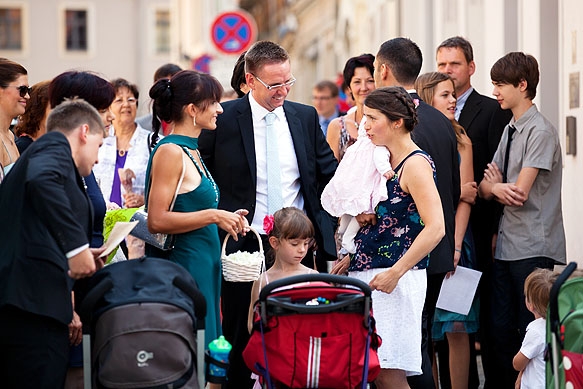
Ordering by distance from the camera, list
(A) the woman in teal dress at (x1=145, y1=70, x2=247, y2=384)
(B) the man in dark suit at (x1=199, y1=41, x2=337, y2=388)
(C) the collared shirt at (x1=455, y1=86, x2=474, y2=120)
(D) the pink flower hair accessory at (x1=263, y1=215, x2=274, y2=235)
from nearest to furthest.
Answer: (A) the woman in teal dress at (x1=145, y1=70, x2=247, y2=384) < (D) the pink flower hair accessory at (x1=263, y1=215, x2=274, y2=235) < (B) the man in dark suit at (x1=199, y1=41, x2=337, y2=388) < (C) the collared shirt at (x1=455, y1=86, x2=474, y2=120)

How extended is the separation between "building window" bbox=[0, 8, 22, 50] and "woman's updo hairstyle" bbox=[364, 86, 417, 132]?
195 feet

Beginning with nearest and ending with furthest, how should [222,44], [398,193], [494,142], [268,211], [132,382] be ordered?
[132,382], [398,193], [268,211], [494,142], [222,44]

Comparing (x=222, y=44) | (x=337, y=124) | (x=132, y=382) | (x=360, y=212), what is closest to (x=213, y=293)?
(x=360, y=212)

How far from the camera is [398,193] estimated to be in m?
7.16

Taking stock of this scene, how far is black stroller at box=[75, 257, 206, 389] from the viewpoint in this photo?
5.83 m

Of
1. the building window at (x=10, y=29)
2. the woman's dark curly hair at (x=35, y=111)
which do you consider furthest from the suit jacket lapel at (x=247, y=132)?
the building window at (x=10, y=29)

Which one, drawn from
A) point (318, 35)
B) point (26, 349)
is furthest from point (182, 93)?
point (318, 35)

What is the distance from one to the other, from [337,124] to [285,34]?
35641 mm

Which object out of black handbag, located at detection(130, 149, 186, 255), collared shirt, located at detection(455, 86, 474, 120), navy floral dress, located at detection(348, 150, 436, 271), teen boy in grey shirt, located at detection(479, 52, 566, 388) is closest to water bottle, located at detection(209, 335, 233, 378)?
black handbag, located at detection(130, 149, 186, 255)

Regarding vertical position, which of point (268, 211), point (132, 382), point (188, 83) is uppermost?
point (188, 83)

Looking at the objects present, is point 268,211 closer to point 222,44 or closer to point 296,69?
point 222,44

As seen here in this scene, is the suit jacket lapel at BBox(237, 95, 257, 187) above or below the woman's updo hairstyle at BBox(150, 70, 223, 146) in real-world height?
below

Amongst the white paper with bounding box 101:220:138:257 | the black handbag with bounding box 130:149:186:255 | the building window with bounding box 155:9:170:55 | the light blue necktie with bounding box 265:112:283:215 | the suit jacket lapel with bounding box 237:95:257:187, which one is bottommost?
the black handbag with bounding box 130:149:186:255

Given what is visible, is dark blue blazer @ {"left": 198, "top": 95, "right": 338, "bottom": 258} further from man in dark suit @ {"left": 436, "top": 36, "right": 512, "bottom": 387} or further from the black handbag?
man in dark suit @ {"left": 436, "top": 36, "right": 512, "bottom": 387}
